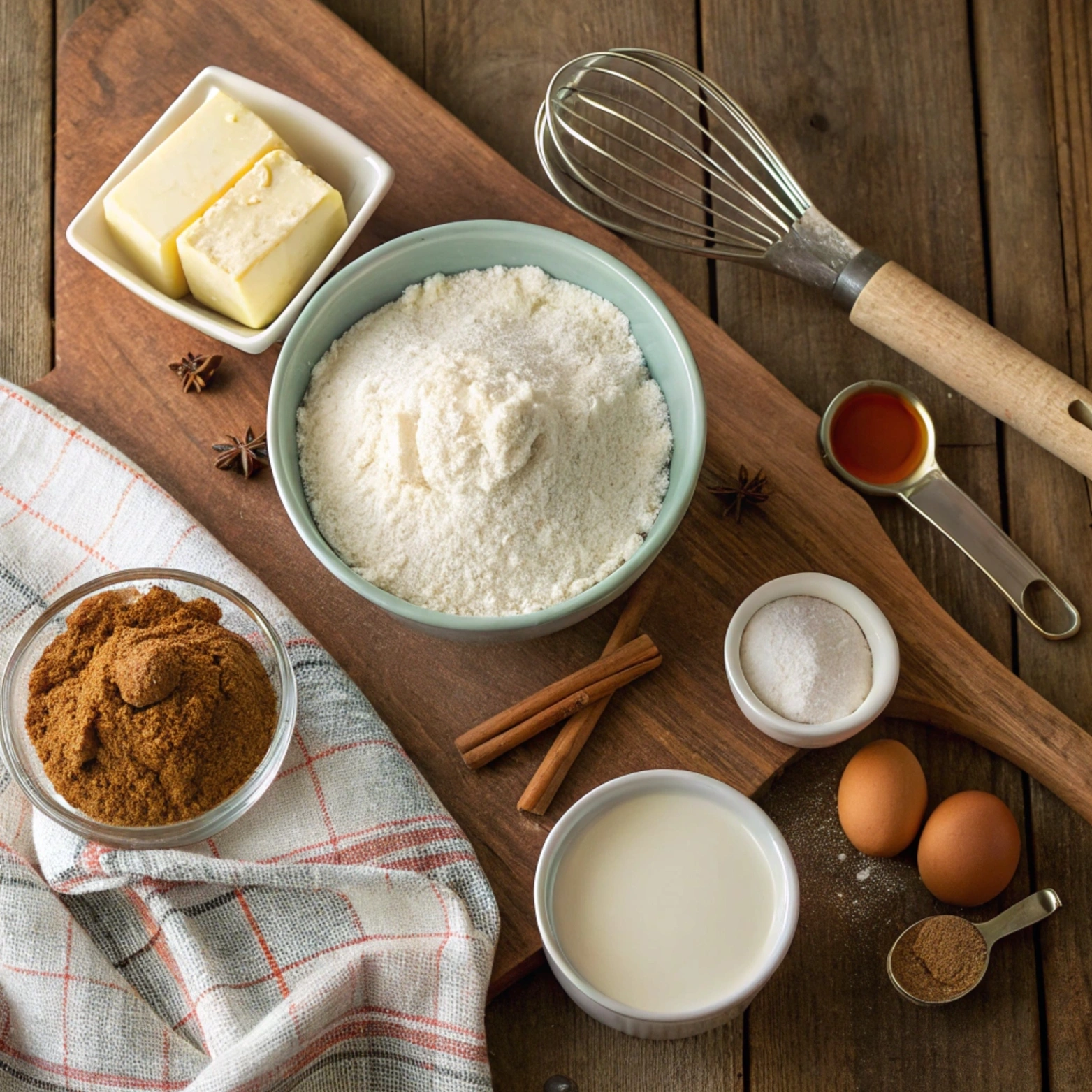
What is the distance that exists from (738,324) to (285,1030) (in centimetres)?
108

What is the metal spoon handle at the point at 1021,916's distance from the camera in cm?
135

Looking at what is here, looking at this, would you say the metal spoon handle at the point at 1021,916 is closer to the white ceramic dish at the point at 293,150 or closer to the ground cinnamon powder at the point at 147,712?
the ground cinnamon powder at the point at 147,712

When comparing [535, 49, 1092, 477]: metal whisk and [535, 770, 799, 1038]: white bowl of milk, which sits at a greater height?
[535, 49, 1092, 477]: metal whisk

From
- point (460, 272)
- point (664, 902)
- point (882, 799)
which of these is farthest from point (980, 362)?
point (664, 902)

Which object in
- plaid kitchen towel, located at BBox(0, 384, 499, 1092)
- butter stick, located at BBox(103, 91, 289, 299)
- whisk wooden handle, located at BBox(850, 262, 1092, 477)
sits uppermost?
butter stick, located at BBox(103, 91, 289, 299)

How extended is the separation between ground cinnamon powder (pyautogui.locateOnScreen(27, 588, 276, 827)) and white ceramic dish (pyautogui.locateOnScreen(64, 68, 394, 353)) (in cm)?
36

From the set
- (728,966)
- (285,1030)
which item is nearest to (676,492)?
(728,966)

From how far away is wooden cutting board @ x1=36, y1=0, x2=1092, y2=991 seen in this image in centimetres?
134

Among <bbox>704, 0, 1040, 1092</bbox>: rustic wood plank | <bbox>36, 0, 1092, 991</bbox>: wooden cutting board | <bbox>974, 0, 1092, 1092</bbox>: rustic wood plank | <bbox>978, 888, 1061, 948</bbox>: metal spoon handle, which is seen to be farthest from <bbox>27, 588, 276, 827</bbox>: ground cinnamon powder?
<bbox>974, 0, 1092, 1092</bbox>: rustic wood plank

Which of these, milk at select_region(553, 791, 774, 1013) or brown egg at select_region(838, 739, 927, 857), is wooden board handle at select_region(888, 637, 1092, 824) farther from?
milk at select_region(553, 791, 774, 1013)

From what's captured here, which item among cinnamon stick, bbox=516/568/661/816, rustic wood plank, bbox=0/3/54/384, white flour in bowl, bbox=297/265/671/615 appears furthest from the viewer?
rustic wood plank, bbox=0/3/54/384

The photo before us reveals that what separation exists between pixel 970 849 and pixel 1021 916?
0.12 m

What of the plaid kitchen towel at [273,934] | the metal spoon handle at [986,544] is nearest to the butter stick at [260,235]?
the plaid kitchen towel at [273,934]

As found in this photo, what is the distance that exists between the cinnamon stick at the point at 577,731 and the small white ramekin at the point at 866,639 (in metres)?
0.11
